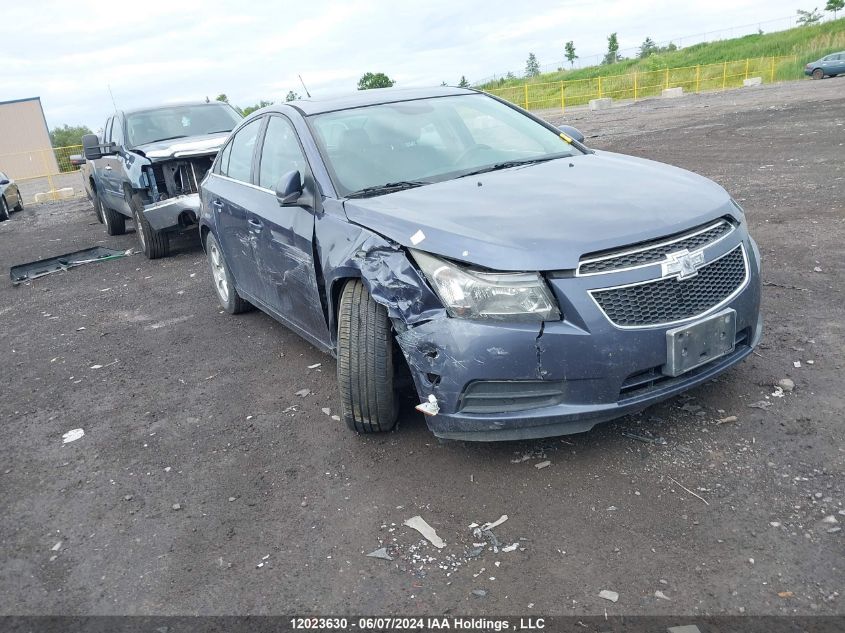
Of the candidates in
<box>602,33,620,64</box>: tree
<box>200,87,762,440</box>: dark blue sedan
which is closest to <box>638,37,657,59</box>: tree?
<box>602,33,620,64</box>: tree

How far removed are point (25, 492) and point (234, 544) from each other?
1.43 meters

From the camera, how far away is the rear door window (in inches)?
203

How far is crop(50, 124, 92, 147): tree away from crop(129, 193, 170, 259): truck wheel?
5492cm

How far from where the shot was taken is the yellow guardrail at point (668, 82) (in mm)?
40628

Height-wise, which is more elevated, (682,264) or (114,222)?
(682,264)

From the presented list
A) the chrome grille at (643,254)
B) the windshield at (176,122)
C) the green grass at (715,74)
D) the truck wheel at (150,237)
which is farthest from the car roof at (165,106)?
the green grass at (715,74)

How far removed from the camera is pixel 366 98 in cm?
475

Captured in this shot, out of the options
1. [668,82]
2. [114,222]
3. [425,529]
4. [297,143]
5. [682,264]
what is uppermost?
[297,143]

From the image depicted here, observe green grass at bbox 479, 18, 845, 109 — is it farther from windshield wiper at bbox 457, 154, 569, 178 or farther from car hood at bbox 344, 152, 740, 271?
car hood at bbox 344, 152, 740, 271

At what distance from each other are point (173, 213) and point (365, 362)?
6.03 metres

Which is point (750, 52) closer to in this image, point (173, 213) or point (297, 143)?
point (173, 213)

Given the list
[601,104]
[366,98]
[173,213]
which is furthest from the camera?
[601,104]

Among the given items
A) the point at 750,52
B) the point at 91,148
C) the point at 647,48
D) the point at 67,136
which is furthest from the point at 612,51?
the point at 91,148

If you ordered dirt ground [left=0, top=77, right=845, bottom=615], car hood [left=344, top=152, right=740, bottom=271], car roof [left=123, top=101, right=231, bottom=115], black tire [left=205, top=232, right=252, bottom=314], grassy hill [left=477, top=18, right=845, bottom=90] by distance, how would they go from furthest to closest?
1. grassy hill [left=477, top=18, right=845, bottom=90]
2. car roof [left=123, top=101, right=231, bottom=115]
3. black tire [left=205, top=232, right=252, bottom=314]
4. car hood [left=344, top=152, right=740, bottom=271]
5. dirt ground [left=0, top=77, right=845, bottom=615]
